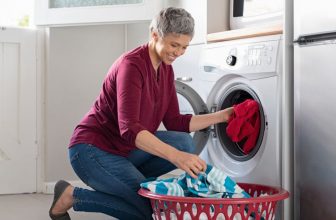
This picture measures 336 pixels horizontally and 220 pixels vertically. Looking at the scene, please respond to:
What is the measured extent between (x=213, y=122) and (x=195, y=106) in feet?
0.82

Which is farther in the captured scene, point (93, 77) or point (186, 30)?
point (93, 77)

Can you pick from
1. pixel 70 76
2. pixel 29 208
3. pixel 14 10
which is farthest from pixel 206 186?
pixel 14 10

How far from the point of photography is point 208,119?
7.27ft

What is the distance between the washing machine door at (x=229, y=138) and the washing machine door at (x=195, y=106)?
4cm

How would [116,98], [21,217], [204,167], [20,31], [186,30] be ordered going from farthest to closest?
[20,31] < [21,217] < [116,98] < [186,30] < [204,167]

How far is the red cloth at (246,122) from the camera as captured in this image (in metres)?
2.14

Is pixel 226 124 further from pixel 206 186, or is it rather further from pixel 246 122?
pixel 206 186

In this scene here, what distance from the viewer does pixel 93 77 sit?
11.0 ft

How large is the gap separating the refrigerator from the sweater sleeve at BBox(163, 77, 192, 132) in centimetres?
44

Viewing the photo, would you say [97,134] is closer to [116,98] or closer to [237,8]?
[116,98]

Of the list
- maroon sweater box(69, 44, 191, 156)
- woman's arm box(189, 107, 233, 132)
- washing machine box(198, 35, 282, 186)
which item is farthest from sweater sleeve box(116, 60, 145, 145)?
washing machine box(198, 35, 282, 186)

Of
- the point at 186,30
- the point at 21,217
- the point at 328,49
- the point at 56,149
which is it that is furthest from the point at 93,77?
the point at 328,49

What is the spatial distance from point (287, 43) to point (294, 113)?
0.80ft

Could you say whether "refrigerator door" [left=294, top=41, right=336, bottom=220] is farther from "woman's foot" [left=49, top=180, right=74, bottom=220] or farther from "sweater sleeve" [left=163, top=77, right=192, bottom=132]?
"woman's foot" [left=49, top=180, right=74, bottom=220]
